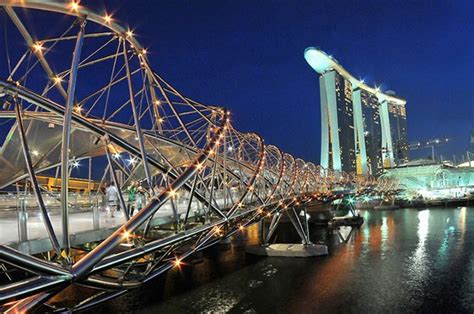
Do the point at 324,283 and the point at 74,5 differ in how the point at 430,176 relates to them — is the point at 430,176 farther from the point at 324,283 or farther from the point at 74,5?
the point at 74,5

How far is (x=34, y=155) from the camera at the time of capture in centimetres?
2572

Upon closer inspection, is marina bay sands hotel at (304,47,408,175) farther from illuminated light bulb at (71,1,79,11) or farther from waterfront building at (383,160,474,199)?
illuminated light bulb at (71,1,79,11)

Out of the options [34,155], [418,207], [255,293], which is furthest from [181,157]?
[418,207]

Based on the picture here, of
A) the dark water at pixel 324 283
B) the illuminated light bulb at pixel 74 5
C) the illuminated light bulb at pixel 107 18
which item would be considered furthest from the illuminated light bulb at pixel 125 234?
the dark water at pixel 324 283

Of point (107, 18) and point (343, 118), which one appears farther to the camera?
point (343, 118)

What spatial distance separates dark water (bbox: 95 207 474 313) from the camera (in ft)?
65.0

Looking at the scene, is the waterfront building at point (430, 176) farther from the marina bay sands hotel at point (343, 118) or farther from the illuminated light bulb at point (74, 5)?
the illuminated light bulb at point (74, 5)

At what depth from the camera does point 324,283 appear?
24.1 metres

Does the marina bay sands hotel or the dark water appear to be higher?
the marina bay sands hotel

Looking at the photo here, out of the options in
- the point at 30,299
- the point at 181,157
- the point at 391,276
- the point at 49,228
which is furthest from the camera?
the point at 181,157

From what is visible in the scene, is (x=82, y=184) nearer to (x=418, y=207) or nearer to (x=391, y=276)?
(x=391, y=276)

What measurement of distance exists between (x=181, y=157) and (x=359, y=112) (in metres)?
120

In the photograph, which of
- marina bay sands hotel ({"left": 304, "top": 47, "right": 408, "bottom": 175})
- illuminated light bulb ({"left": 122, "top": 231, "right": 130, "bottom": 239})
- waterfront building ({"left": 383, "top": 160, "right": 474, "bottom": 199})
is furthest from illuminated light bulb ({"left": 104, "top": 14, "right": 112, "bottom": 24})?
waterfront building ({"left": 383, "top": 160, "right": 474, "bottom": 199})

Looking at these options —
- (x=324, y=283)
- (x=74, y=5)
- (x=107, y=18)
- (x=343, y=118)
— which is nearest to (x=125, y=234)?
(x=74, y=5)
